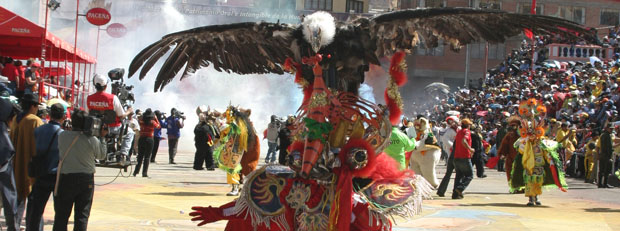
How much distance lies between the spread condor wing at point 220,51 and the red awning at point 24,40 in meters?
11.7

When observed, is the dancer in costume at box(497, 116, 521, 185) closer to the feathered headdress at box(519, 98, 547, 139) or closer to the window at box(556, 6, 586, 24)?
the feathered headdress at box(519, 98, 547, 139)

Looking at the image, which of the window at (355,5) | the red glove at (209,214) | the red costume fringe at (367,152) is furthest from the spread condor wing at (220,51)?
the window at (355,5)

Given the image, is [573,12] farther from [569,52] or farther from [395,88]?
[395,88]

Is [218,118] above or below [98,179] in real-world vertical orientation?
above

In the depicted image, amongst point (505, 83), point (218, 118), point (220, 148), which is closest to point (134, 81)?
point (505, 83)

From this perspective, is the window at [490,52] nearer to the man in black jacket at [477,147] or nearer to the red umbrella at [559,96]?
the red umbrella at [559,96]

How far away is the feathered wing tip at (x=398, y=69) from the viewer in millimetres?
6614

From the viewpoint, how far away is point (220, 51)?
767cm

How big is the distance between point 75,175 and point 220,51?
1.85 m

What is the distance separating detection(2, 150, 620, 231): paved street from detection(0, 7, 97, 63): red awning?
3.67 m

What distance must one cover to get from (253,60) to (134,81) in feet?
160

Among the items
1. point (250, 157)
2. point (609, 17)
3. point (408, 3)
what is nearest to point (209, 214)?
point (250, 157)

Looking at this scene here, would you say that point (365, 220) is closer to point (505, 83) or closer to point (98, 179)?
point (98, 179)

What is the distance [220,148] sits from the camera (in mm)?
14680
